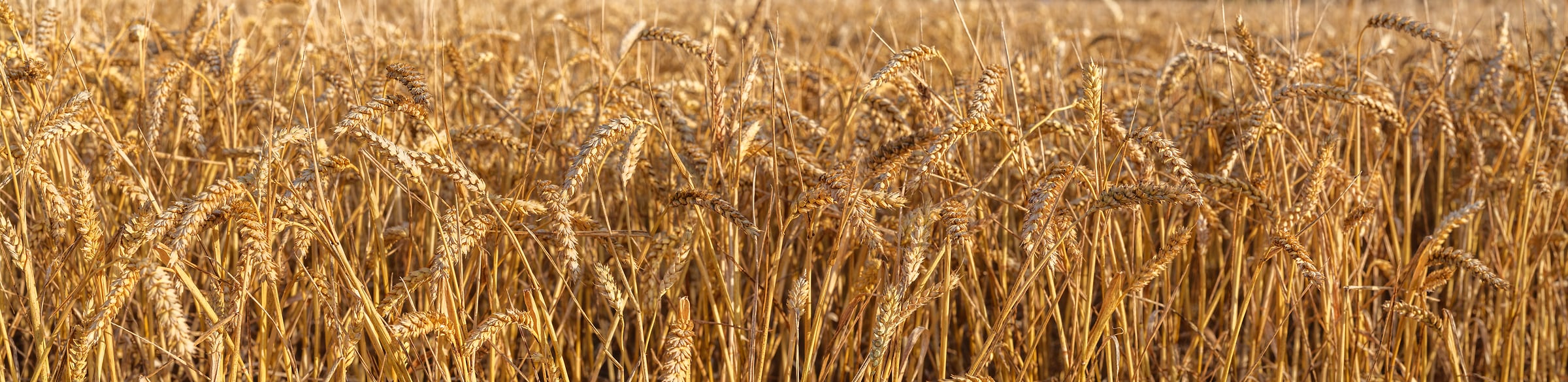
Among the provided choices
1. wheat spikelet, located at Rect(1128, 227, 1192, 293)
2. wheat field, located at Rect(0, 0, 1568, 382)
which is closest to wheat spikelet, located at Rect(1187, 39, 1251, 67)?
wheat field, located at Rect(0, 0, 1568, 382)

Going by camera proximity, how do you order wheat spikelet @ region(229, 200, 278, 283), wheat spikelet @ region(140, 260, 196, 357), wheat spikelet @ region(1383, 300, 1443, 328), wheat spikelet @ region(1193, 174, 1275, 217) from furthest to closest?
wheat spikelet @ region(1383, 300, 1443, 328) → wheat spikelet @ region(1193, 174, 1275, 217) → wheat spikelet @ region(229, 200, 278, 283) → wheat spikelet @ region(140, 260, 196, 357)

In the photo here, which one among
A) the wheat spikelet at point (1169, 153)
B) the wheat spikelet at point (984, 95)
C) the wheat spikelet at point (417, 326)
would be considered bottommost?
the wheat spikelet at point (417, 326)

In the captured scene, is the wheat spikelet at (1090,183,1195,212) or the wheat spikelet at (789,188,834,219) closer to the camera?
the wheat spikelet at (1090,183,1195,212)

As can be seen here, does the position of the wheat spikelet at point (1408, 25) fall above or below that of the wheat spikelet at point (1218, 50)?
above

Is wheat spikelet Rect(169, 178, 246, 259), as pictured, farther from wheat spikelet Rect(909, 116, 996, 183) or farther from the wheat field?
wheat spikelet Rect(909, 116, 996, 183)

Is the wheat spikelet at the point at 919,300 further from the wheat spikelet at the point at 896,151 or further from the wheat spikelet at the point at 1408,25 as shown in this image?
the wheat spikelet at the point at 1408,25

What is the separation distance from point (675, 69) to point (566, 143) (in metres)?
1.65

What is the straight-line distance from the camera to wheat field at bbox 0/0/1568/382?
98 centimetres

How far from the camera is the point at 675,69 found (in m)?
3.01

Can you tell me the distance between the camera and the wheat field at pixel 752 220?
981 mm

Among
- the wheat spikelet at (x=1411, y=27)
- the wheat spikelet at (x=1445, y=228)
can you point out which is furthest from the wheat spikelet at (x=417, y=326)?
the wheat spikelet at (x=1411, y=27)

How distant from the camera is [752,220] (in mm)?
1172

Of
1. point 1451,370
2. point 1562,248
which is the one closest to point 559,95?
point 1451,370

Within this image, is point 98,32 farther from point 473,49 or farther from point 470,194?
point 470,194
